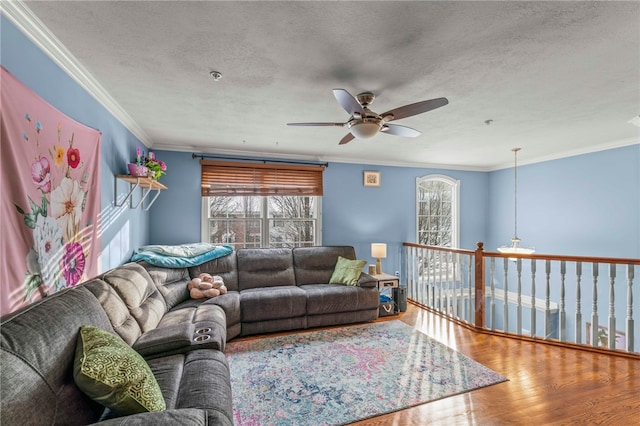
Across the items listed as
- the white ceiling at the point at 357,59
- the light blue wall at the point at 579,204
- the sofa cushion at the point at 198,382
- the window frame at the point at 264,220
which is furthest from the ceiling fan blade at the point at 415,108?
the light blue wall at the point at 579,204

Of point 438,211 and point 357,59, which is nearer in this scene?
point 357,59

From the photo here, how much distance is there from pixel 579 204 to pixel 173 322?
18.5 feet

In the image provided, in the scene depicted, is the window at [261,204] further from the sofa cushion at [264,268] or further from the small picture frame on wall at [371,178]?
the small picture frame on wall at [371,178]

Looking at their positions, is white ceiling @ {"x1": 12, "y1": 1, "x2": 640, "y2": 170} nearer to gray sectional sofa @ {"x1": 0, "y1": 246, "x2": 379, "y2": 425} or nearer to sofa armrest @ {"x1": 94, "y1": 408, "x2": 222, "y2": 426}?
gray sectional sofa @ {"x1": 0, "y1": 246, "x2": 379, "y2": 425}

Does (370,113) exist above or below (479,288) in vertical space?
above

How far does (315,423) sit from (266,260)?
2319 mm

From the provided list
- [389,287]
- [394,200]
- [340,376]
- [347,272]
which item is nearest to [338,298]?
[347,272]

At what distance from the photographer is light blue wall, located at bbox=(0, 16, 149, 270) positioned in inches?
58.9

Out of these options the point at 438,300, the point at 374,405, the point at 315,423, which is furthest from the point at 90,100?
the point at 438,300

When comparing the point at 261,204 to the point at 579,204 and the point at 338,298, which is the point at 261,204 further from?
the point at 579,204

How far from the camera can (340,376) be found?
7.88ft

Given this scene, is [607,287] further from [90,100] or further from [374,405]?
[90,100]

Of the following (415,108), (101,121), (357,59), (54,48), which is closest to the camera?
(54,48)

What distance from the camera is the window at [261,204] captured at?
14.4ft
